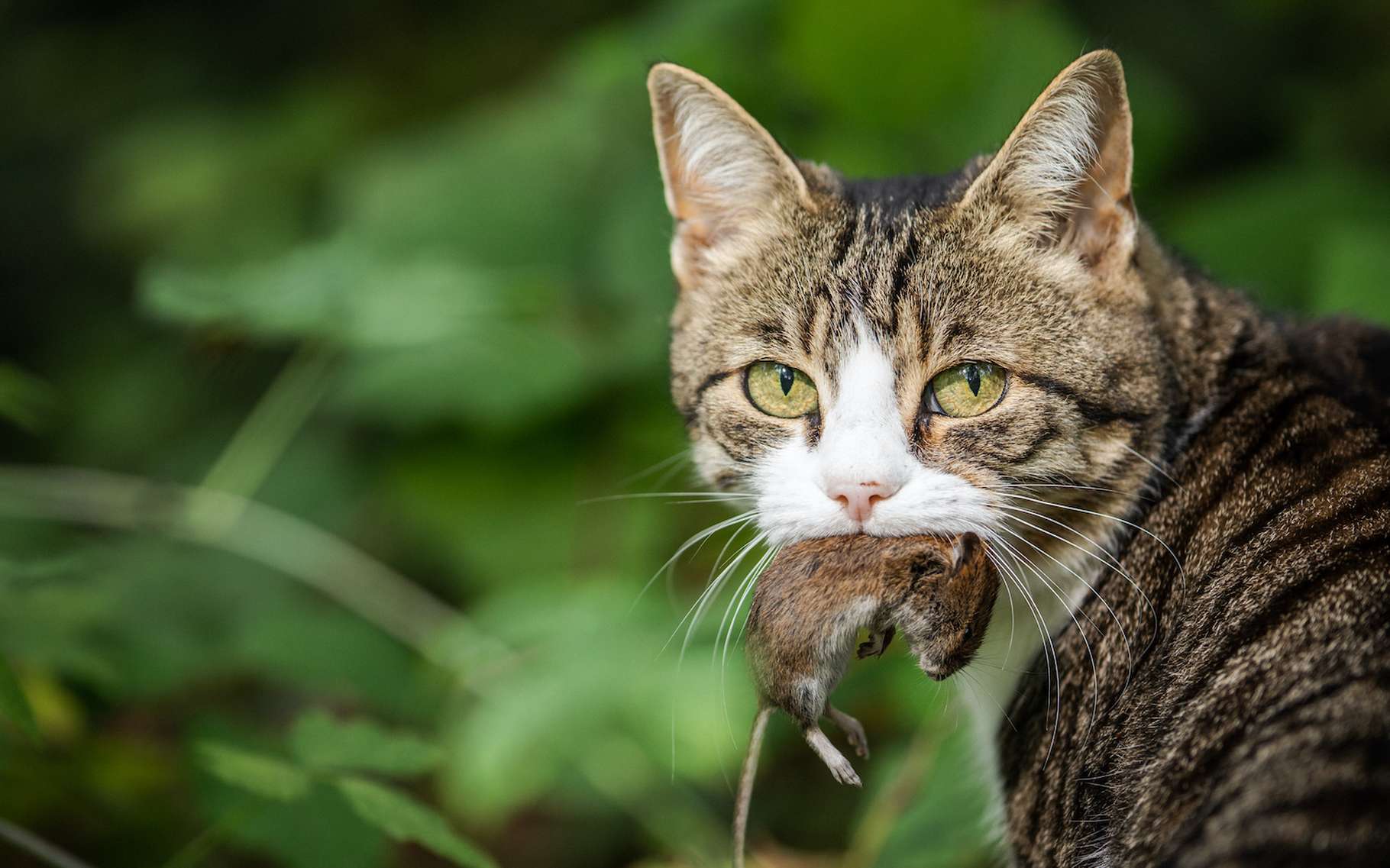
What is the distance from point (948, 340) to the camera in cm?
209

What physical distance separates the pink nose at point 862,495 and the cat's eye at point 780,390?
0.28m

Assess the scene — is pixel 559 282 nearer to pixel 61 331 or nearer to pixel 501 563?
pixel 501 563

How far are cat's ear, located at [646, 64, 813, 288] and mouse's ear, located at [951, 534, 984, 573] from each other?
0.79 m

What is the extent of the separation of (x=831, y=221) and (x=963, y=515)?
70 centimetres

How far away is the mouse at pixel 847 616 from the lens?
175 centimetres

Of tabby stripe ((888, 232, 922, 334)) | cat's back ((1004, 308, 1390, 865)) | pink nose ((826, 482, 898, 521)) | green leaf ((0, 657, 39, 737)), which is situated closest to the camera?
cat's back ((1004, 308, 1390, 865))

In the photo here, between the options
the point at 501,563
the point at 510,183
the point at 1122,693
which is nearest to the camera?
the point at 1122,693

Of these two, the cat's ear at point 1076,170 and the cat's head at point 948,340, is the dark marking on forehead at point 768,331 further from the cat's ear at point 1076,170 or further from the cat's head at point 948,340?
the cat's ear at point 1076,170

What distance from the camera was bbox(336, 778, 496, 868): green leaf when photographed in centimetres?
181

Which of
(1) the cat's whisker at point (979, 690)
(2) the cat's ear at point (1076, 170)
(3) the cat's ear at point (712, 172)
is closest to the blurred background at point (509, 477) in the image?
(1) the cat's whisker at point (979, 690)

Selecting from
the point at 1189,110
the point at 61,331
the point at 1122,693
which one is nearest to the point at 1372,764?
the point at 1122,693

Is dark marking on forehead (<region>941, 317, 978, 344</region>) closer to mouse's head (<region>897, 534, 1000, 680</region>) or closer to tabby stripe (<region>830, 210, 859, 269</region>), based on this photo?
tabby stripe (<region>830, 210, 859, 269</region>)

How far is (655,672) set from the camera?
8.48 ft

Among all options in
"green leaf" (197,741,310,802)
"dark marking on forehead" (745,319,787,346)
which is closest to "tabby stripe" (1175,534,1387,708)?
"dark marking on forehead" (745,319,787,346)
